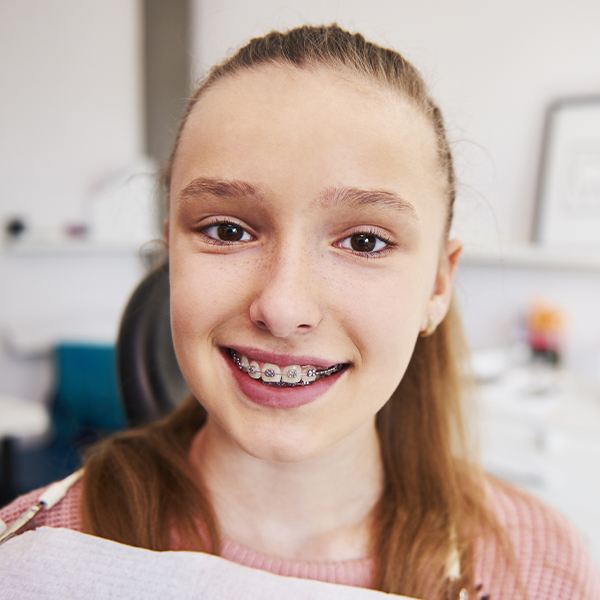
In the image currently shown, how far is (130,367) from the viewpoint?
796 mm

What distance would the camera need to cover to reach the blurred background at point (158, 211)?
4.74 feet

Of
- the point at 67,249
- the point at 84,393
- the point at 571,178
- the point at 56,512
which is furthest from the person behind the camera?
the point at 67,249

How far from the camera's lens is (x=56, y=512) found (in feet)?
1.88

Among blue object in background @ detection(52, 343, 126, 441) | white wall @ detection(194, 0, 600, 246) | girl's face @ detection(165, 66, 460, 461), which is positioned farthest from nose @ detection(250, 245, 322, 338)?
blue object in background @ detection(52, 343, 126, 441)

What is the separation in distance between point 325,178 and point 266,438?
20 cm

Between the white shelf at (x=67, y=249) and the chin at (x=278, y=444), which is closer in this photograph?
the chin at (x=278, y=444)

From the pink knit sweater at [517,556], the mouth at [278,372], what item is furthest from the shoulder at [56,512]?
the mouth at [278,372]

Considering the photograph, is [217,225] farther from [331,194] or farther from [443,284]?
[443,284]

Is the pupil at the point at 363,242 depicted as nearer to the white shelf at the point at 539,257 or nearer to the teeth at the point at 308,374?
the teeth at the point at 308,374

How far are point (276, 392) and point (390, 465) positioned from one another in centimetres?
26

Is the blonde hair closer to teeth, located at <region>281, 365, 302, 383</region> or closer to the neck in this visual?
the neck

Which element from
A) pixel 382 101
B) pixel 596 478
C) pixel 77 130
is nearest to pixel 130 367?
pixel 382 101

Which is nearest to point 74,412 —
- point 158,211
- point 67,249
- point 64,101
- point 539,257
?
point 67,249

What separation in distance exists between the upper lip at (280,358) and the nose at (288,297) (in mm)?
24
